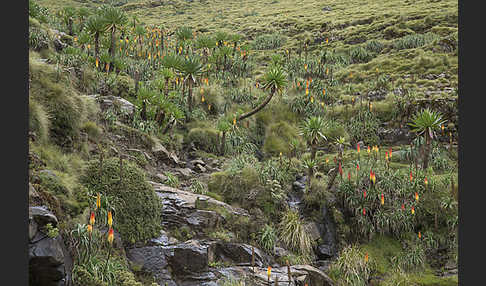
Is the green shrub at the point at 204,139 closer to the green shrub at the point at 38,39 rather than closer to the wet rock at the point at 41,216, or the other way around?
the green shrub at the point at 38,39

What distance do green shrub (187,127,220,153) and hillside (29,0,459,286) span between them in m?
0.11

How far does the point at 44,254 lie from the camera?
5.89 m

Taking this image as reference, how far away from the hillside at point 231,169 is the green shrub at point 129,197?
0.13ft

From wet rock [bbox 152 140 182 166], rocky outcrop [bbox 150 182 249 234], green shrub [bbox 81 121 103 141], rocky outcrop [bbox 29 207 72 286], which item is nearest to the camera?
rocky outcrop [bbox 29 207 72 286]

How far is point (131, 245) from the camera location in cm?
904

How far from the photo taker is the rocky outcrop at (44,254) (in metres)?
5.80

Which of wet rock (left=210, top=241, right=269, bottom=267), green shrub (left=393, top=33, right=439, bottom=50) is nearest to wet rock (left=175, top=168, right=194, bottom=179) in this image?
wet rock (left=210, top=241, right=269, bottom=267)

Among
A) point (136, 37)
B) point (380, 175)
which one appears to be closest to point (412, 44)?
point (380, 175)

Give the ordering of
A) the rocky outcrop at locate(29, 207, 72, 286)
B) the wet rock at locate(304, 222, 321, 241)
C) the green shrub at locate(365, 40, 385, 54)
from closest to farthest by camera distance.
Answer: the rocky outcrop at locate(29, 207, 72, 286) → the wet rock at locate(304, 222, 321, 241) → the green shrub at locate(365, 40, 385, 54)

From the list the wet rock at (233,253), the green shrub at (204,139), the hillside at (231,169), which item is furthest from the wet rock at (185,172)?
the wet rock at (233,253)

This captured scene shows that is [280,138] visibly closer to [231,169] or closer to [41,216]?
[231,169]

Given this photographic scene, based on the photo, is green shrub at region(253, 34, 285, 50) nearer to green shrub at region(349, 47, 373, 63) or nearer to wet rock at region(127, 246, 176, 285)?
green shrub at region(349, 47, 373, 63)

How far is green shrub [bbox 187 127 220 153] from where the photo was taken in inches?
699

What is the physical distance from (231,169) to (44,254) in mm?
8955
